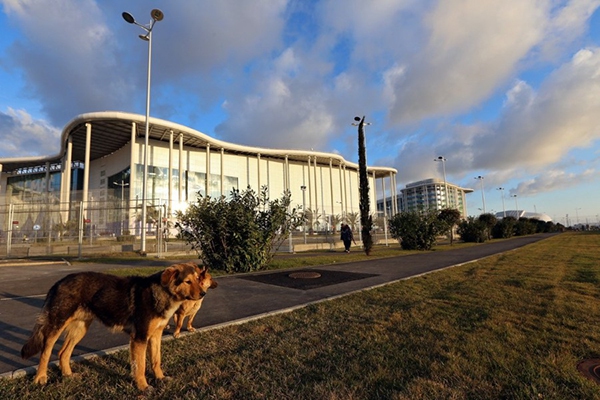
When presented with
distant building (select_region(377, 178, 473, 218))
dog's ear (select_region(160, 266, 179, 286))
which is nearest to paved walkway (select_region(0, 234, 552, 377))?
dog's ear (select_region(160, 266, 179, 286))

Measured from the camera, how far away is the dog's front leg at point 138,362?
291cm

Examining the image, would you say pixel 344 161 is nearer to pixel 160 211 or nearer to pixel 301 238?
pixel 301 238

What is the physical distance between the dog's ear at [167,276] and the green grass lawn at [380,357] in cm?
91

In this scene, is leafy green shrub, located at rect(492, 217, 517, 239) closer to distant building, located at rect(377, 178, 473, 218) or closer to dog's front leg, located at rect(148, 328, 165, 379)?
dog's front leg, located at rect(148, 328, 165, 379)

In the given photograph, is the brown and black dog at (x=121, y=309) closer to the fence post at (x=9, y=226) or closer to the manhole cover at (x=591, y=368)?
the manhole cover at (x=591, y=368)

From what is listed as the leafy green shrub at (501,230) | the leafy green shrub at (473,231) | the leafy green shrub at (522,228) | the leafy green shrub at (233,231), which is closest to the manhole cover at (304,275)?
the leafy green shrub at (233,231)

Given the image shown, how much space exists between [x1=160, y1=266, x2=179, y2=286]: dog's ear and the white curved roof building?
41.6m

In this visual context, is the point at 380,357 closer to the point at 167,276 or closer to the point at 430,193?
the point at 167,276

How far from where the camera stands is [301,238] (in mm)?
25047

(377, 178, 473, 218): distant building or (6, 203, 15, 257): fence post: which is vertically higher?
(377, 178, 473, 218): distant building

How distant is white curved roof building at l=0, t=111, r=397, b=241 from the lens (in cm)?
5306

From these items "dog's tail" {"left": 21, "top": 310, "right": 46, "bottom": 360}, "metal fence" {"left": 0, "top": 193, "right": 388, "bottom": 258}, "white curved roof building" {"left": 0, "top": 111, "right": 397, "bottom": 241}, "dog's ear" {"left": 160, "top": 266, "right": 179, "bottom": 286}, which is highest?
"white curved roof building" {"left": 0, "top": 111, "right": 397, "bottom": 241}

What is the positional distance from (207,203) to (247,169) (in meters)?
62.1

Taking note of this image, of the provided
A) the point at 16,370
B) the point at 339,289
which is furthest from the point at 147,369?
the point at 339,289
